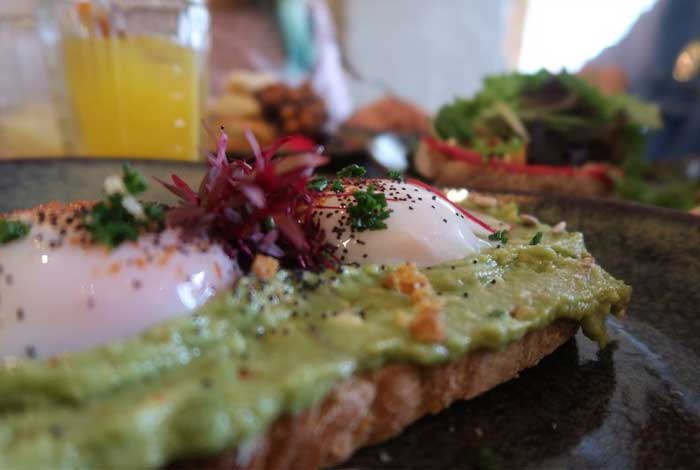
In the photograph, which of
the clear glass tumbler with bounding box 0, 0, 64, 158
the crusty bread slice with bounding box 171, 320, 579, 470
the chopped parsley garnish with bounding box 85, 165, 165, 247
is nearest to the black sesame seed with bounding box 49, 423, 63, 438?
the crusty bread slice with bounding box 171, 320, 579, 470

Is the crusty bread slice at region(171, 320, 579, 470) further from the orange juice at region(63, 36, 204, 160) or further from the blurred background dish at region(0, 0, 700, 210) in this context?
the orange juice at region(63, 36, 204, 160)

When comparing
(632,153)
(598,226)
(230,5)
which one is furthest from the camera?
(230,5)

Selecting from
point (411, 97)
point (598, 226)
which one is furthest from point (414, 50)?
point (598, 226)

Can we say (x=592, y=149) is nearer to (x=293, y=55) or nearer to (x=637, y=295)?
(x=637, y=295)

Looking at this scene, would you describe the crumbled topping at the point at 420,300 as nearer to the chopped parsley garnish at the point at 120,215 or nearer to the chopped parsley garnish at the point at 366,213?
the chopped parsley garnish at the point at 366,213

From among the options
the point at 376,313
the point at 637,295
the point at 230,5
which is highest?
the point at 230,5

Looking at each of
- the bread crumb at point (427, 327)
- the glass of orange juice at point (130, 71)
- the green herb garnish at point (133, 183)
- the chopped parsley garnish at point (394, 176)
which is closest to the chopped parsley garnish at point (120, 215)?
the green herb garnish at point (133, 183)
